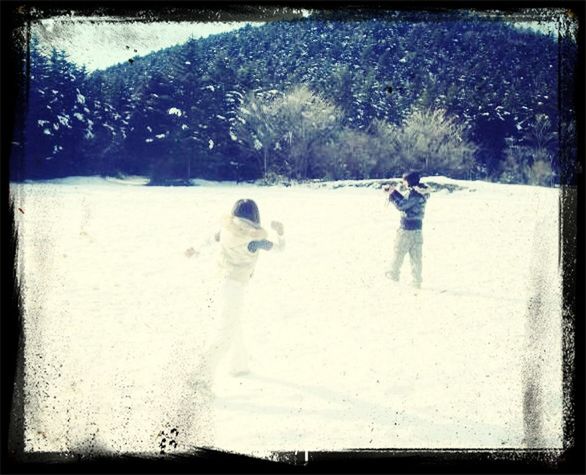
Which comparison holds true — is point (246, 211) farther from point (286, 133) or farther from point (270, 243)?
point (286, 133)

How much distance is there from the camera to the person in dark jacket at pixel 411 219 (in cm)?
587

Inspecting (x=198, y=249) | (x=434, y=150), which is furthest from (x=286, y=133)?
(x=198, y=249)

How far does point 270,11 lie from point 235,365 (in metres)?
2.44

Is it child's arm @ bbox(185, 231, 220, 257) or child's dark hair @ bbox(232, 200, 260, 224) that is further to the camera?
child's arm @ bbox(185, 231, 220, 257)

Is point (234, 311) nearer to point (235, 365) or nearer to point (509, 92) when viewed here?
point (235, 365)

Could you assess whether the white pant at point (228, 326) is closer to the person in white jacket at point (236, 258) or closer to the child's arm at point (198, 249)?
the person in white jacket at point (236, 258)

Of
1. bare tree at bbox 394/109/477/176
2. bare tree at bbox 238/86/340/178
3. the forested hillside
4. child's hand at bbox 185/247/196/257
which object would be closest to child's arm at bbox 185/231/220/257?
child's hand at bbox 185/247/196/257

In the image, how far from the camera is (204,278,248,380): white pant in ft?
12.6

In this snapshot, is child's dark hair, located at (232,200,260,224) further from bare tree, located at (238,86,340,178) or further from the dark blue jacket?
bare tree, located at (238,86,340,178)

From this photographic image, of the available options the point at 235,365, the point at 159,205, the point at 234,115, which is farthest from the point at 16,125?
the point at 234,115

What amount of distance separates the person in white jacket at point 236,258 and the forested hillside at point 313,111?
2.58 m

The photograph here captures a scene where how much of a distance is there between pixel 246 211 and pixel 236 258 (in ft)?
1.11

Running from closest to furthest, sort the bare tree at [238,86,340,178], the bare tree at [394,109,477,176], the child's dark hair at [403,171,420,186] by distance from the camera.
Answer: the child's dark hair at [403,171,420,186] → the bare tree at [238,86,340,178] → the bare tree at [394,109,477,176]

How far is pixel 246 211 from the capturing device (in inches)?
150
